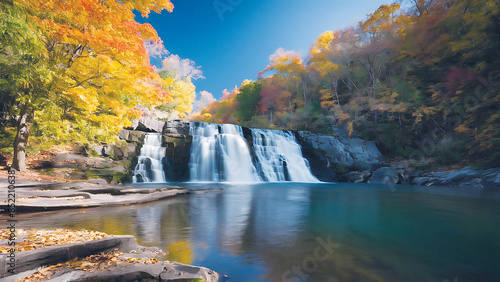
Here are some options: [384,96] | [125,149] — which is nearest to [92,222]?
[125,149]

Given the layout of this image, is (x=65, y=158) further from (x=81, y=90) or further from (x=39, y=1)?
(x=39, y=1)

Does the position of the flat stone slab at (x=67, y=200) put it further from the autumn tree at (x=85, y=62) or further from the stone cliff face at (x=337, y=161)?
the stone cliff face at (x=337, y=161)

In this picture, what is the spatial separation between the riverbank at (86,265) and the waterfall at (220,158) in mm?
13783

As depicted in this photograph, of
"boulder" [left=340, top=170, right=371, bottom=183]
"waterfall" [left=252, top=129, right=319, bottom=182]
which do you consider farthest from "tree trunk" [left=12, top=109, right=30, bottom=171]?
"boulder" [left=340, top=170, right=371, bottom=183]

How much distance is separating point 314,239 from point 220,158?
1390 centimetres

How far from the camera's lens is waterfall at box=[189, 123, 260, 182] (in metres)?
16.3

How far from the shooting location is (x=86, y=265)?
198 cm

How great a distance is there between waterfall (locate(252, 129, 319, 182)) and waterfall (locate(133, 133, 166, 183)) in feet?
23.5

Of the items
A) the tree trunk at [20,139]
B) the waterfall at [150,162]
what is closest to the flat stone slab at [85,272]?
the tree trunk at [20,139]

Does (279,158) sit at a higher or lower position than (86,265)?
higher

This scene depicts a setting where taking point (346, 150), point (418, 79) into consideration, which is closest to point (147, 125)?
point (346, 150)

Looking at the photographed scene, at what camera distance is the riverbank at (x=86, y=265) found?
1.76 metres

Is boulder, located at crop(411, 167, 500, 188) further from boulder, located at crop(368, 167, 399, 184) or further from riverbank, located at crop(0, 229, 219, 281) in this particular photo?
riverbank, located at crop(0, 229, 219, 281)

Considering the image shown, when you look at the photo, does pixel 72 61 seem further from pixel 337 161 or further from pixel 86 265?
pixel 337 161
